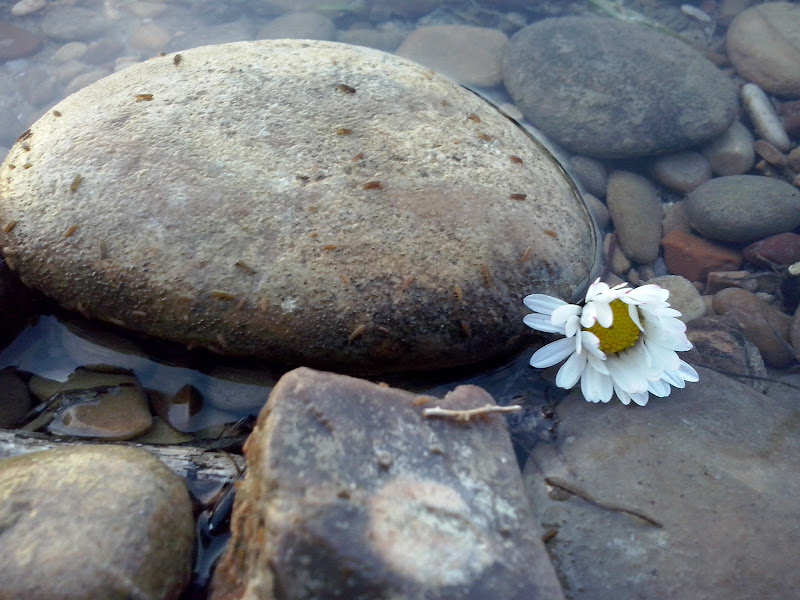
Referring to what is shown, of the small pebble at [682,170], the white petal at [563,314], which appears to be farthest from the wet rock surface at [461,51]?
the white petal at [563,314]

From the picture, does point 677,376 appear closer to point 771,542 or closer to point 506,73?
point 771,542

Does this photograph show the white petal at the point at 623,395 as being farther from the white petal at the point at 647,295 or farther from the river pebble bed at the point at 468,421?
the white petal at the point at 647,295

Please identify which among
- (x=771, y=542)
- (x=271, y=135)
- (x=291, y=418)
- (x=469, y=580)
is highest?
(x=271, y=135)

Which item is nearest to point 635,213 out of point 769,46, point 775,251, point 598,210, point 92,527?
point 598,210

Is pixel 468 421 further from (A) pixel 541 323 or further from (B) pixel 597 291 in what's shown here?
(B) pixel 597 291

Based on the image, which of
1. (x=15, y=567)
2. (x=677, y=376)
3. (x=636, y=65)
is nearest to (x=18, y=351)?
(x=15, y=567)

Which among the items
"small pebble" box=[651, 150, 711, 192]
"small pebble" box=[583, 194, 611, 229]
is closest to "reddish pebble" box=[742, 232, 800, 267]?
"small pebble" box=[651, 150, 711, 192]
